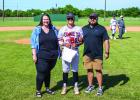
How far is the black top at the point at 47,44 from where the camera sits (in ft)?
29.0

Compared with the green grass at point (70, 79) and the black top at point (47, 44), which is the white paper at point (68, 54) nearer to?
the black top at point (47, 44)

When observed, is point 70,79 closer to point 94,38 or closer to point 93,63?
point 93,63

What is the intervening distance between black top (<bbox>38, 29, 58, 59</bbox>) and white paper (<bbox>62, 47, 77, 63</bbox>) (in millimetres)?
270

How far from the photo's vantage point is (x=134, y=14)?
468 ft

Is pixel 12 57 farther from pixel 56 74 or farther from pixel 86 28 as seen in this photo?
pixel 86 28

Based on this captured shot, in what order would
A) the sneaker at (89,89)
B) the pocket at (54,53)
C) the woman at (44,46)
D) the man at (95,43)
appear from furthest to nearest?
1. the sneaker at (89,89)
2. the man at (95,43)
3. the pocket at (54,53)
4. the woman at (44,46)

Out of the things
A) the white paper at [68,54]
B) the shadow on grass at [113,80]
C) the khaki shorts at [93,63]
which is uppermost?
the white paper at [68,54]

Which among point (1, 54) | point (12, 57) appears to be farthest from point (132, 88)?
point (1, 54)

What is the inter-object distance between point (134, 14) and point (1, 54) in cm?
12853

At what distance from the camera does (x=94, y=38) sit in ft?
30.2

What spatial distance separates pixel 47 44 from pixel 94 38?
3.89 ft

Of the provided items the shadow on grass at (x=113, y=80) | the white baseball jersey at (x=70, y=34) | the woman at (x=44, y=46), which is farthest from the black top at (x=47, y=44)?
the shadow on grass at (x=113, y=80)

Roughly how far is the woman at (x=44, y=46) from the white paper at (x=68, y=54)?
0.71 ft

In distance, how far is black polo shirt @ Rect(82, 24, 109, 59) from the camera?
9195 mm
